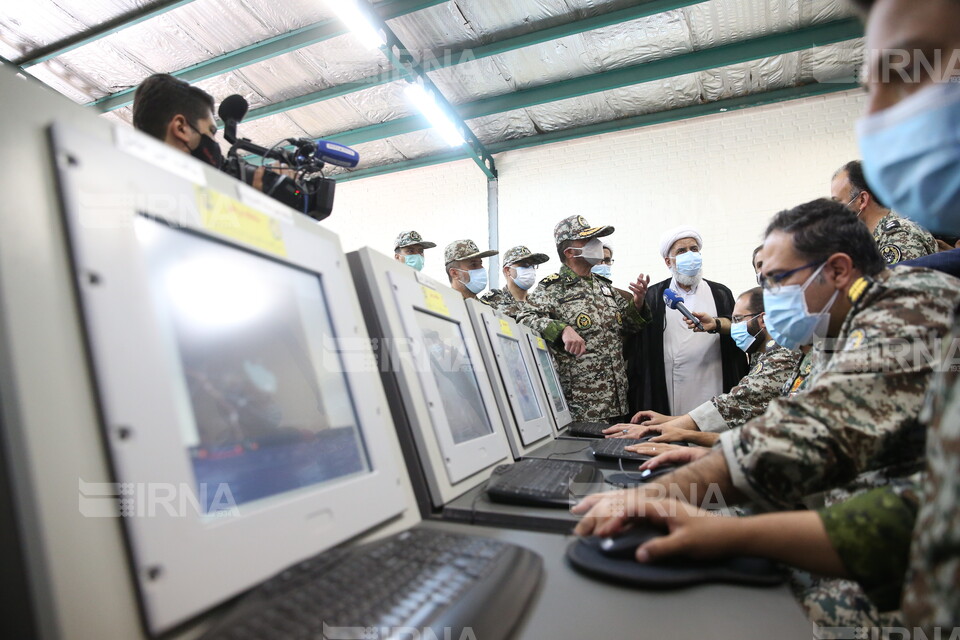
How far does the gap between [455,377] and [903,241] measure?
1871mm

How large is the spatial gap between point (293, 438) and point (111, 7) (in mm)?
4263

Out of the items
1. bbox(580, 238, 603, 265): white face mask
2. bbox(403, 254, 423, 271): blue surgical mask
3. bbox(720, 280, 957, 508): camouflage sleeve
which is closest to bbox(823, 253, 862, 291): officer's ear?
bbox(720, 280, 957, 508): camouflage sleeve

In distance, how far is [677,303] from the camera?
2.70 metres

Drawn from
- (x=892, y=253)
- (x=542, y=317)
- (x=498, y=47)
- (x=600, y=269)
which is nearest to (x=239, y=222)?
(x=542, y=317)

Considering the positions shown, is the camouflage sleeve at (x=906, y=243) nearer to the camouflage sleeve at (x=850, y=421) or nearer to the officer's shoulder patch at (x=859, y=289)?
the officer's shoulder patch at (x=859, y=289)

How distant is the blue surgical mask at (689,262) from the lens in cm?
282

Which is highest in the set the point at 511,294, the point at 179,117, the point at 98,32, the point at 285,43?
the point at 98,32

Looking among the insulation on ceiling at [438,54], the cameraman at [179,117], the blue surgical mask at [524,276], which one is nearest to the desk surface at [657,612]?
the cameraman at [179,117]

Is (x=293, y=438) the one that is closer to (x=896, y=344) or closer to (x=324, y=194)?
(x=324, y=194)

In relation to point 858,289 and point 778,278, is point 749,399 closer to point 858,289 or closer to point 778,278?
point 778,278

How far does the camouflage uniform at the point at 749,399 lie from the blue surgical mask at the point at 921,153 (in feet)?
3.96

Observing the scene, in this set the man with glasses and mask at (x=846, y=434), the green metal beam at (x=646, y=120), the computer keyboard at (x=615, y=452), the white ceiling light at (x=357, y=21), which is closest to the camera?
the man with glasses and mask at (x=846, y=434)

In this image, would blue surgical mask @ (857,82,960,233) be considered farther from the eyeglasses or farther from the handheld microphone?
the handheld microphone

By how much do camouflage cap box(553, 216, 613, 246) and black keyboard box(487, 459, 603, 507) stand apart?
1815 millimetres
